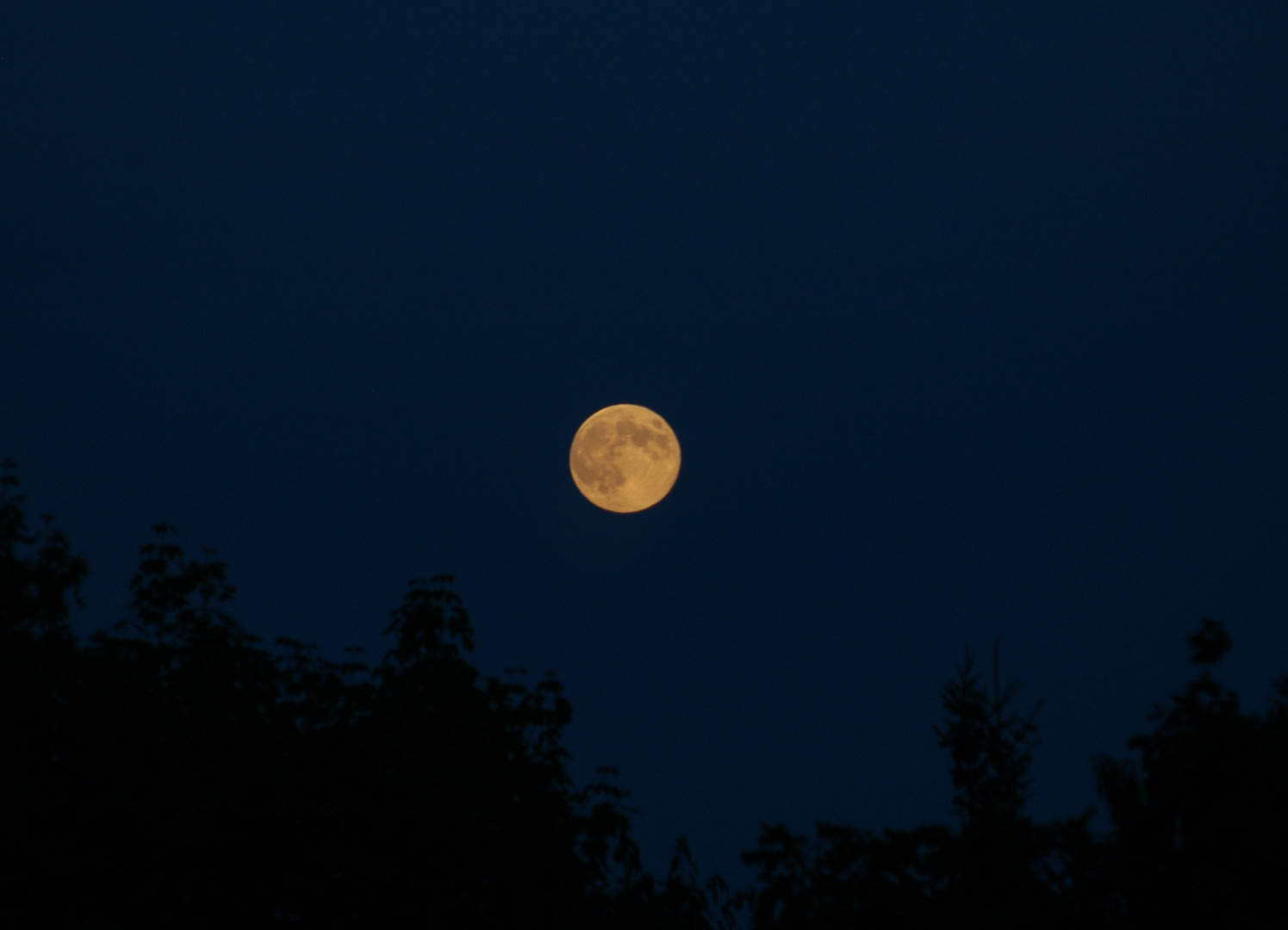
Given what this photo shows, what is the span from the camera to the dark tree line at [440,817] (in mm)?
9805

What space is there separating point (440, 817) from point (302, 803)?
191 centimetres

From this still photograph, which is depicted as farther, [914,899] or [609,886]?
[609,886]

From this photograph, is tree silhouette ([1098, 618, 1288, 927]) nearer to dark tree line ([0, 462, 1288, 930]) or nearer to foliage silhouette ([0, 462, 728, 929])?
dark tree line ([0, 462, 1288, 930])

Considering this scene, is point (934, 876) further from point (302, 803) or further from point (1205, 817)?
point (302, 803)

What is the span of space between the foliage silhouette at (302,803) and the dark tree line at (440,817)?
0.03m

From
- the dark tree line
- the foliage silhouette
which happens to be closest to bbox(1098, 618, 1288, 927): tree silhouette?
the dark tree line

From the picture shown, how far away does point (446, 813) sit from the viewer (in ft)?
35.7

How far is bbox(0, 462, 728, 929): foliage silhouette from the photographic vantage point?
10.9 metres

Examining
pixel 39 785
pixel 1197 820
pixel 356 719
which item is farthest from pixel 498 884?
pixel 1197 820

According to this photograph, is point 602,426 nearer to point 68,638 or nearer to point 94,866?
point 68,638

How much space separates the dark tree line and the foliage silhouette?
0.03 metres

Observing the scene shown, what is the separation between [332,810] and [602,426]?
25.2 meters

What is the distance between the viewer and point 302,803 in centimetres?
1207

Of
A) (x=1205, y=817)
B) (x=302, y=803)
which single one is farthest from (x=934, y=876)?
(x=302, y=803)
